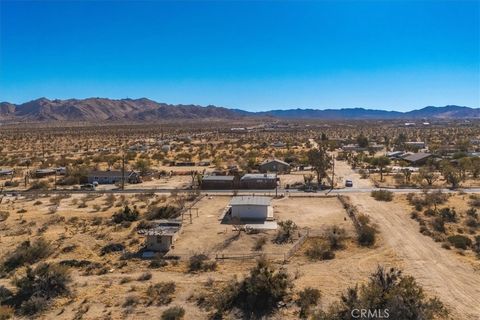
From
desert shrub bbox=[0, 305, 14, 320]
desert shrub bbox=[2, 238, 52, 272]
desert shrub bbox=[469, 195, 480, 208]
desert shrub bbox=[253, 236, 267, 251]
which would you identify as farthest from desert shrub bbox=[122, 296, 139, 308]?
desert shrub bbox=[469, 195, 480, 208]

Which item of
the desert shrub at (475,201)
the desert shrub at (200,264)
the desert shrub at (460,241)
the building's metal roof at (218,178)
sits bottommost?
the desert shrub at (200,264)

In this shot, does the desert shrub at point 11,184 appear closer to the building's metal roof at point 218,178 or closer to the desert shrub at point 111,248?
the building's metal roof at point 218,178

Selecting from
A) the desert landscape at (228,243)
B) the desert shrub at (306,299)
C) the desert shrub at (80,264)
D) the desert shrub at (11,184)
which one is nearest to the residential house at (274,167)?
the desert landscape at (228,243)

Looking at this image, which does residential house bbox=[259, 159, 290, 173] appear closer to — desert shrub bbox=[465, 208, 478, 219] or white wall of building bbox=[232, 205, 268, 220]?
white wall of building bbox=[232, 205, 268, 220]

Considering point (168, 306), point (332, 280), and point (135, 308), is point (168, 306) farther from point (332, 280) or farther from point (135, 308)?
point (332, 280)

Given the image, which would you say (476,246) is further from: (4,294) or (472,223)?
(4,294)

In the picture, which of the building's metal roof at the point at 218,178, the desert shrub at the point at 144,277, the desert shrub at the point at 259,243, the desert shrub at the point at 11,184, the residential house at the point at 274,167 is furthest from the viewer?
the residential house at the point at 274,167

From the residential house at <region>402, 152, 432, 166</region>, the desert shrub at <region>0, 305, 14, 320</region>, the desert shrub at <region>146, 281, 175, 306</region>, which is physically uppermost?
the residential house at <region>402, 152, 432, 166</region>

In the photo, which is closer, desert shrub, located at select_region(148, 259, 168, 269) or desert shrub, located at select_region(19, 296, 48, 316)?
desert shrub, located at select_region(19, 296, 48, 316)

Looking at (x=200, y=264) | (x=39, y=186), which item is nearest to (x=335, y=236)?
(x=200, y=264)
